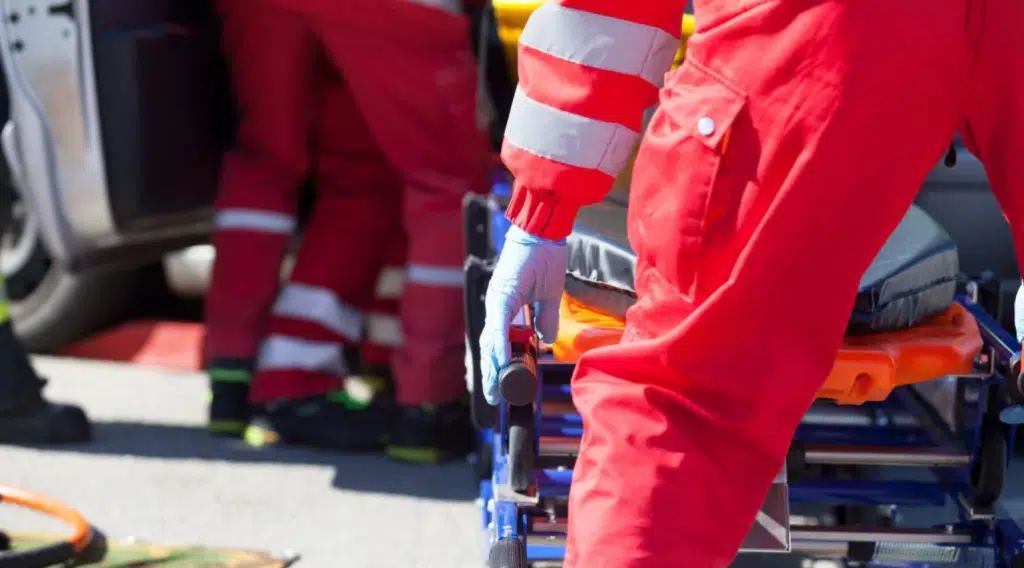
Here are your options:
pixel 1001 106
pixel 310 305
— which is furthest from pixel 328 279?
pixel 1001 106

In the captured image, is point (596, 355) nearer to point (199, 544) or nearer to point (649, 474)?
point (649, 474)

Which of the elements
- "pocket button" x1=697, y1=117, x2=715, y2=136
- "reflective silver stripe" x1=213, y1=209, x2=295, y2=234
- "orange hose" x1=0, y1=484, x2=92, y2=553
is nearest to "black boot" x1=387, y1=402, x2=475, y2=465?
"reflective silver stripe" x1=213, y1=209, x2=295, y2=234

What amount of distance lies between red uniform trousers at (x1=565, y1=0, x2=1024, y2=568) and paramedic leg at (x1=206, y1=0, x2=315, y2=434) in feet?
5.75

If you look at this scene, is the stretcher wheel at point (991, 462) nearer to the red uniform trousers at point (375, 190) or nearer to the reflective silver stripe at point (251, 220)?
the red uniform trousers at point (375, 190)

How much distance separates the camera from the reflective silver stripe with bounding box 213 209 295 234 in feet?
10.8

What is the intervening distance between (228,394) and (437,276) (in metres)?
0.63

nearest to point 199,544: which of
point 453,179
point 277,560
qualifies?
point 277,560

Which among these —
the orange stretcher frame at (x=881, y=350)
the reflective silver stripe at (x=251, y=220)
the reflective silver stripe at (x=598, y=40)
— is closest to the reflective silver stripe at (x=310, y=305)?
the reflective silver stripe at (x=251, y=220)

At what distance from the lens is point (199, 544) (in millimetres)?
2721

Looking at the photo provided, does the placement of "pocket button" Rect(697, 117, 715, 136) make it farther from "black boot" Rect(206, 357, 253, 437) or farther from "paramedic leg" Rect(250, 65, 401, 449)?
"black boot" Rect(206, 357, 253, 437)

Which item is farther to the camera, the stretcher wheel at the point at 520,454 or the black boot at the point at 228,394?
the black boot at the point at 228,394

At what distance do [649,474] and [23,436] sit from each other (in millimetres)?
2171

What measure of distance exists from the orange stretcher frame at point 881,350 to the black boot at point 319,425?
1.25 meters

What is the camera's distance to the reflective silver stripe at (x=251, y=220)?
328cm
